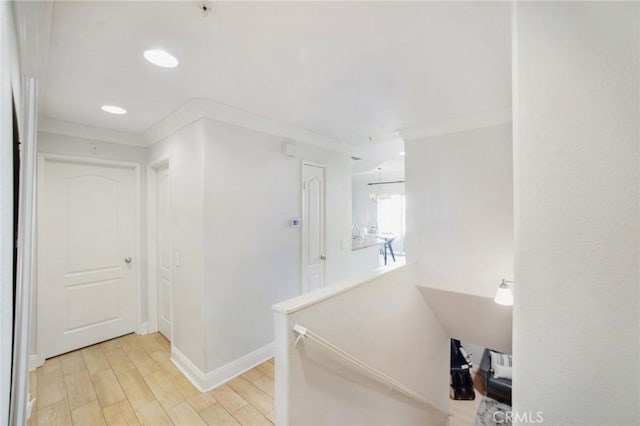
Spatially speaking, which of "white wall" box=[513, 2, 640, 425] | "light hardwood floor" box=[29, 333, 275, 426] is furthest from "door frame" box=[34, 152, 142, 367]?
"white wall" box=[513, 2, 640, 425]

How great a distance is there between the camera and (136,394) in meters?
2.15

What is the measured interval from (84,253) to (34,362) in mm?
1066

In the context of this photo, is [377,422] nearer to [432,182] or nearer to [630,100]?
[432,182]

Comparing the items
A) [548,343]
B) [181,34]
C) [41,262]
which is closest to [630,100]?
[548,343]

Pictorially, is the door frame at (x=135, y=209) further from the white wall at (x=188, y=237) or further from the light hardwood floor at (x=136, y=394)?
the white wall at (x=188, y=237)

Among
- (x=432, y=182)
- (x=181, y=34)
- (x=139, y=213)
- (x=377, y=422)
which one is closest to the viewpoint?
(x=181, y=34)

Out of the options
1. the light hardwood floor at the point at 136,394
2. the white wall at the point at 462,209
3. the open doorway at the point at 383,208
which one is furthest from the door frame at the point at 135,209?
the open doorway at the point at 383,208

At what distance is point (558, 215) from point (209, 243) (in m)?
2.24

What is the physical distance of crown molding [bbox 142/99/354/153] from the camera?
2209 millimetres

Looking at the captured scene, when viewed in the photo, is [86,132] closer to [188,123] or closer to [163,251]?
[188,123]

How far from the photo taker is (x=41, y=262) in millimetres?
Answer: 2605

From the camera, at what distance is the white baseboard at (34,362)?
245cm

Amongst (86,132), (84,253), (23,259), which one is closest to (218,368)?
(23,259)

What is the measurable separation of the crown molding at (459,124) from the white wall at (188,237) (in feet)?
7.32
